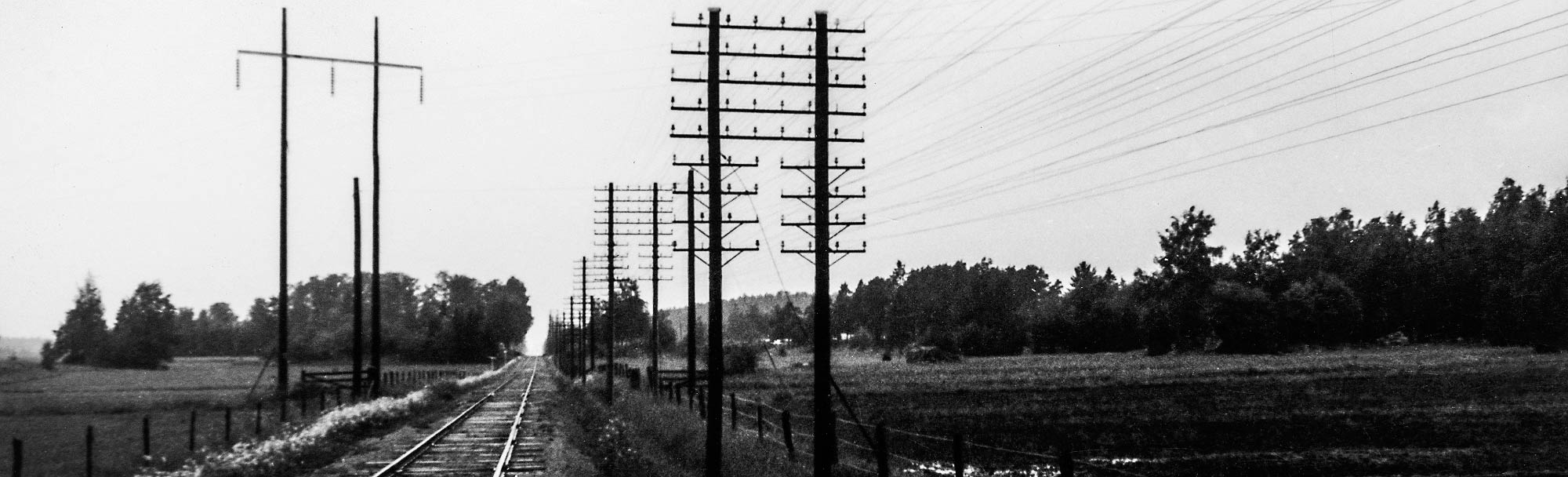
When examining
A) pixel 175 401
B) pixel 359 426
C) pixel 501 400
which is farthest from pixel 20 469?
pixel 501 400

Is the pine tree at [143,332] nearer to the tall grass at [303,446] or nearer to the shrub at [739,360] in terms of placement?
the tall grass at [303,446]

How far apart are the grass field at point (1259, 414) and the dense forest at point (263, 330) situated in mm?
20035

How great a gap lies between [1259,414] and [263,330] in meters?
89.3

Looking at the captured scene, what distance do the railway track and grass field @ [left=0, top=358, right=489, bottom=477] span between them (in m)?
4.13

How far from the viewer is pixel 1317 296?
91.8 m

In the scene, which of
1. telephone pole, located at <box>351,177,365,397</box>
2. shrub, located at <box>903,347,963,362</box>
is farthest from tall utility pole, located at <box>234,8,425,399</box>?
shrub, located at <box>903,347,963,362</box>

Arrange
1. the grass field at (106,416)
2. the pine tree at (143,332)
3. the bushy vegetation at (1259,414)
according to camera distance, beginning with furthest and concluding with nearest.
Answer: the pine tree at (143,332) → the bushy vegetation at (1259,414) → the grass field at (106,416)

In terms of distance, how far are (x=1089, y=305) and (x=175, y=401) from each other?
9257cm

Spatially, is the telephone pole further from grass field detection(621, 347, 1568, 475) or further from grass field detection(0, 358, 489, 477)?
grass field detection(621, 347, 1568, 475)

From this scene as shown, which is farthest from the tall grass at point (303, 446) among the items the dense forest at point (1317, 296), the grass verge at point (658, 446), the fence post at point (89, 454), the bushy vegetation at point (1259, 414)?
the dense forest at point (1317, 296)

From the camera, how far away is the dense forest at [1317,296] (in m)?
67.9

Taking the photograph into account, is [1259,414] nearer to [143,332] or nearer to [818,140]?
[818,140]

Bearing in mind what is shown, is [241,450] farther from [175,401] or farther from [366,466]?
[175,401]

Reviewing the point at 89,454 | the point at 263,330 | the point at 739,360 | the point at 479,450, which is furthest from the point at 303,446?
the point at 263,330
